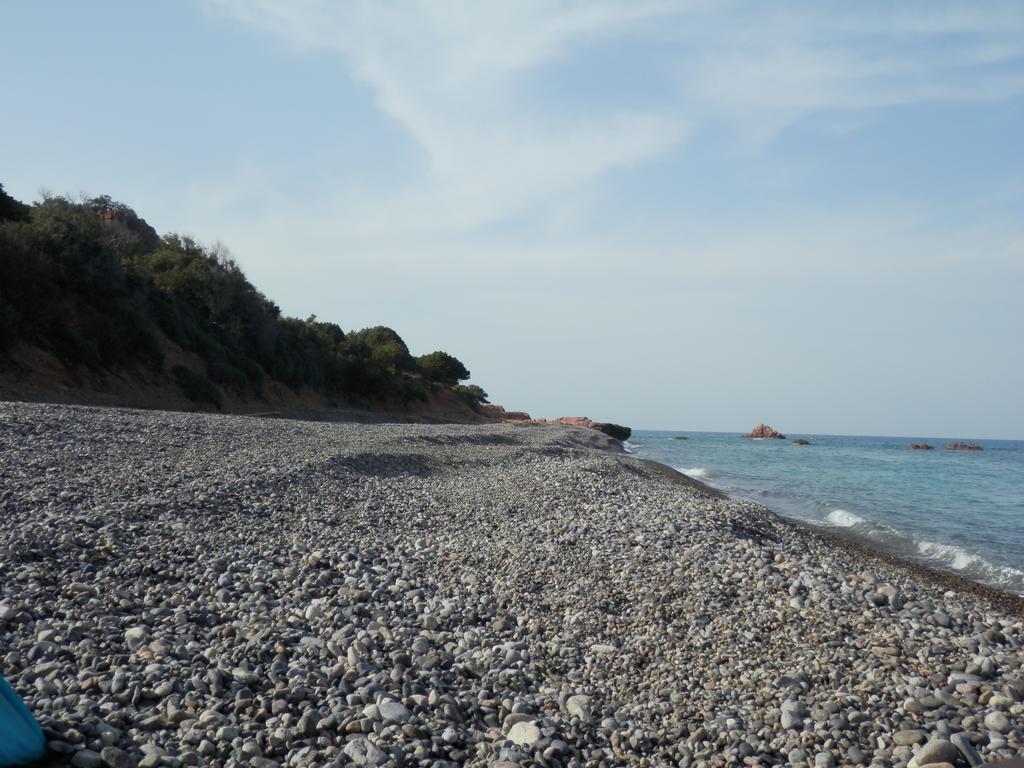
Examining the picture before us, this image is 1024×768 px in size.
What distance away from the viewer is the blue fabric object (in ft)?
10.2

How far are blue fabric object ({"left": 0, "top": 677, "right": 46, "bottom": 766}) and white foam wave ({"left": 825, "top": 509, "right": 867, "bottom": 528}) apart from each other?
636 inches

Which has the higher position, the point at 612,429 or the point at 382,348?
the point at 382,348

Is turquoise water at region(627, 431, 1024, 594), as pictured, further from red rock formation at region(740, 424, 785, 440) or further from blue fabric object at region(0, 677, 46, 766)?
red rock formation at region(740, 424, 785, 440)

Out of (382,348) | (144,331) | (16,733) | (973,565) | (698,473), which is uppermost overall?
(382,348)

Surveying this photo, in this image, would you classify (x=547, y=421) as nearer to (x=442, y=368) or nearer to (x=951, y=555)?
(x=442, y=368)

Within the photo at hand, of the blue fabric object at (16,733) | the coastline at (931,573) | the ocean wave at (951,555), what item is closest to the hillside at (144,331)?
the blue fabric object at (16,733)

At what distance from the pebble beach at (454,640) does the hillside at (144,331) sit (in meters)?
13.4

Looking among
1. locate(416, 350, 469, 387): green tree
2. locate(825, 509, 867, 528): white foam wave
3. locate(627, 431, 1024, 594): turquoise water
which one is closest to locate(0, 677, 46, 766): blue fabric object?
locate(627, 431, 1024, 594): turquoise water

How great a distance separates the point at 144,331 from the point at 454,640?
2352cm

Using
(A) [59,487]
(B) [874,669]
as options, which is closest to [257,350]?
(A) [59,487]

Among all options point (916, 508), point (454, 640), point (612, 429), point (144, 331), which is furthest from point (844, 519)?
point (612, 429)

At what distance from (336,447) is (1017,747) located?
13128 mm

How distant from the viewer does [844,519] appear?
1725 cm

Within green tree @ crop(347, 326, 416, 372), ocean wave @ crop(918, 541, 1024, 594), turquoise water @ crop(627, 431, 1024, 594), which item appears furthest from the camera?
green tree @ crop(347, 326, 416, 372)
